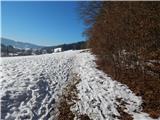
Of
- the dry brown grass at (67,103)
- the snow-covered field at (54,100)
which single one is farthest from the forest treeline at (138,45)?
the dry brown grass at (67,103)

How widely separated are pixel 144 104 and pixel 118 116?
139 cm

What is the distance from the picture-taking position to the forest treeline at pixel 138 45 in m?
8.18

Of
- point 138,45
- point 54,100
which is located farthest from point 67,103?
point 138,45

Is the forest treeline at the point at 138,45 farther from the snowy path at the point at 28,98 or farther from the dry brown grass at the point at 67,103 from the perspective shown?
the snowy path at the point at 28,98

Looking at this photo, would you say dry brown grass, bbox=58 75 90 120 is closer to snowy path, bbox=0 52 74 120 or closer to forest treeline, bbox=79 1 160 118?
snowy path, bbox=0 52 74 120

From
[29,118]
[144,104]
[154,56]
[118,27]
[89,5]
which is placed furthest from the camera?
[89,5]

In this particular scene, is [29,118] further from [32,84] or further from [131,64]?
[131,64]

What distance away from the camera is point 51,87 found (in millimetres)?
11203

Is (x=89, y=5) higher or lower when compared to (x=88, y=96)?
higher

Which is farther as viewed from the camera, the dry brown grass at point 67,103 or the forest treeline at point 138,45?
the forest treeline at point 138,45

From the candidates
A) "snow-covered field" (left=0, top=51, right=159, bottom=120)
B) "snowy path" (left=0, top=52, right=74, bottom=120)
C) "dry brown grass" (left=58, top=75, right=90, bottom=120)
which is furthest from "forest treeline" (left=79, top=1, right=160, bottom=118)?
"snowy path" (left=0, top=52, right=74, bottom=120)

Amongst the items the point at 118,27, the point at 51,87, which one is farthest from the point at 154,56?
the point at 51,87

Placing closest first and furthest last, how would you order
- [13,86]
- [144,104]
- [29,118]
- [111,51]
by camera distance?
1. [29,118]
2. [144,104]
3. [13,86]
4. [111,51]

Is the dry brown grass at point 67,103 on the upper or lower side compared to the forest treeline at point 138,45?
lower
